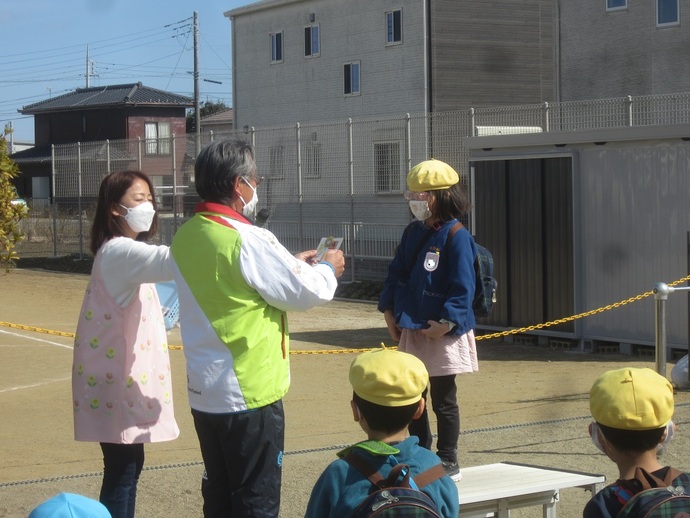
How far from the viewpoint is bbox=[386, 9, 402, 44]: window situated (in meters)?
32.5

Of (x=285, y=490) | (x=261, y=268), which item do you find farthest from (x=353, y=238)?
(x=261, y=268)

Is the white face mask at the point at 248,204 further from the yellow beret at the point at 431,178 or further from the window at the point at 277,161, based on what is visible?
the window at the point at 277,161

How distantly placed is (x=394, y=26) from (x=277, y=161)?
10.9m

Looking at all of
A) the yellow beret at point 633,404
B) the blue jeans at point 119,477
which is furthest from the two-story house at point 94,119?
the yellow beret at point 633,404

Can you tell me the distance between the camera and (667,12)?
1209 inches

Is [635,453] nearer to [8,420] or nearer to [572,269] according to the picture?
[8,420]

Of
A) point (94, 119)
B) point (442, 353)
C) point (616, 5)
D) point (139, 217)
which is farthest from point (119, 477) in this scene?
point (94, 119)

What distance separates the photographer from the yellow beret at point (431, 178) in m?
5.51

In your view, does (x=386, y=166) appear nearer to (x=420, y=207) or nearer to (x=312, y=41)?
(x=312, y=41)

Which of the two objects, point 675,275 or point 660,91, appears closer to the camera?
point 675,275

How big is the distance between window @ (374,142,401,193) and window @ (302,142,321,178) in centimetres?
139

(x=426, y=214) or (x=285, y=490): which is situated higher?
(x=426, y=214)

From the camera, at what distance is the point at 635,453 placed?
10.2ft

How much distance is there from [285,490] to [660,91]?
27.1 m
